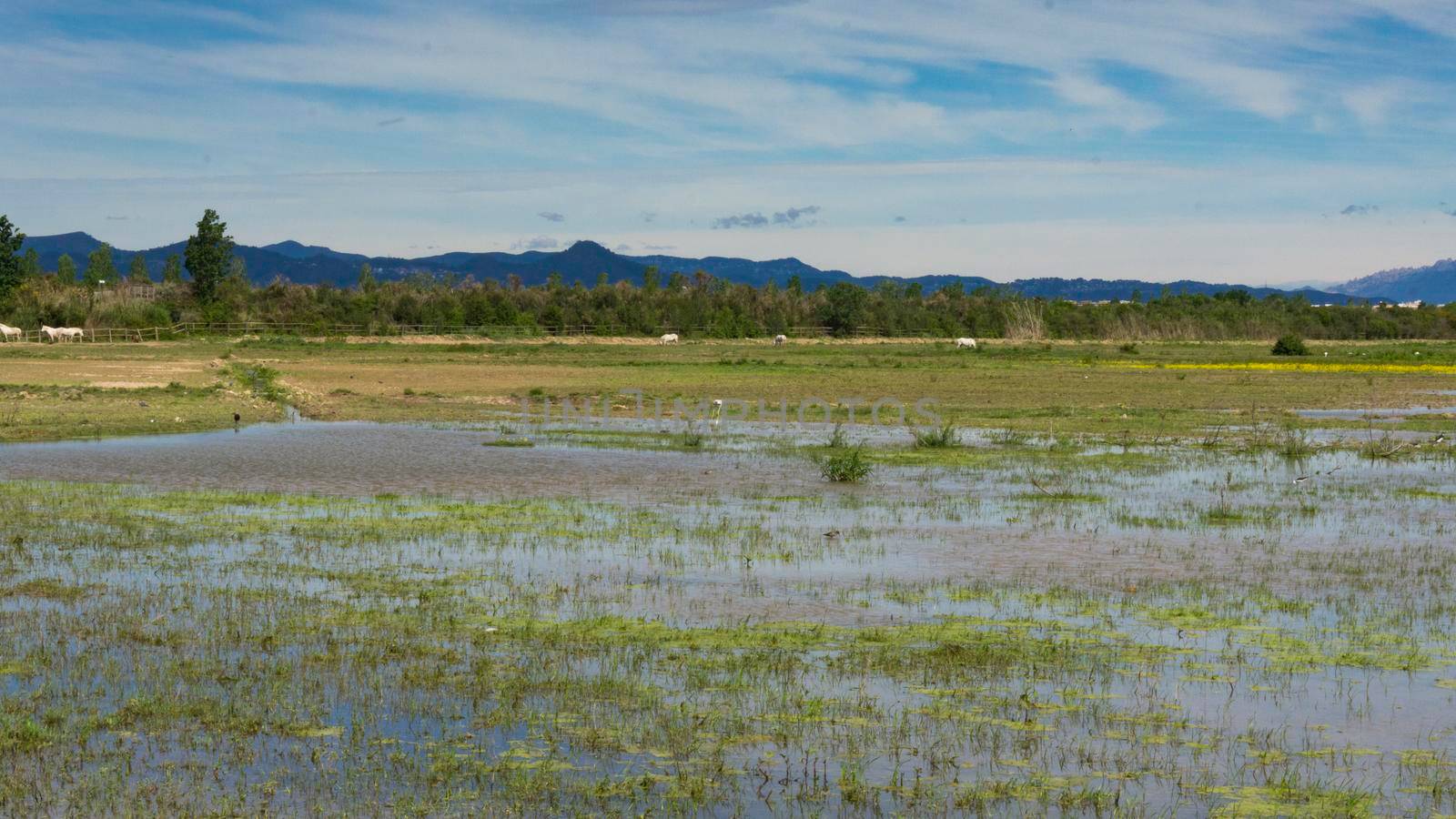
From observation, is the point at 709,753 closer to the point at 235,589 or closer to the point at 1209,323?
the point at 235,589

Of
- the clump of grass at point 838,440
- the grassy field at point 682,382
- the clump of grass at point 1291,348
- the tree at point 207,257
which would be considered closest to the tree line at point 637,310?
the tree at point 207,257

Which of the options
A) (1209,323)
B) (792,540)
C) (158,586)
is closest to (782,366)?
(792,540)

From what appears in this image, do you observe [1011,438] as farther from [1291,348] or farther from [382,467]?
[1291,348]

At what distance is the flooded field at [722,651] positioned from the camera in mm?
7445

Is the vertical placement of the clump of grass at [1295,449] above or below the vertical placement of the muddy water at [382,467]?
above

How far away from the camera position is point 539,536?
51.0 ft

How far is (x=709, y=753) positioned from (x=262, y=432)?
22668 millimetres

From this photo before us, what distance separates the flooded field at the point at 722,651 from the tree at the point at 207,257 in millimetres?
88082

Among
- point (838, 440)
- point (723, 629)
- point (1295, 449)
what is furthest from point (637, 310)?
point (723, 629)

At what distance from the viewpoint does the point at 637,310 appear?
107m

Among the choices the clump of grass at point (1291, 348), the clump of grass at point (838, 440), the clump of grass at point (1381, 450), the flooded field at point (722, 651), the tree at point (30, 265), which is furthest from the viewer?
the tree at point (30, 265)

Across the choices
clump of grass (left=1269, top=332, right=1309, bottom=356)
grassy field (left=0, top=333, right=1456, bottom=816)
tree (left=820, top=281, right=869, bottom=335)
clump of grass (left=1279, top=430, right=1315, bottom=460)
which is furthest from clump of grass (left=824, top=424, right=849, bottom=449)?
tree (left=820, top=281, right=869, bottom=335)

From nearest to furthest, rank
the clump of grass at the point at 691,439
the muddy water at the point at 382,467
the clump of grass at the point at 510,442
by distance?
the muddy water at the point at 382,467 → the clump of grass at the point at 510,442 → the clump of grass at the point at 691,439

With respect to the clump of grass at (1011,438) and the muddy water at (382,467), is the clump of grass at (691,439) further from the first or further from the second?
the clump of grass at (1011,438)
